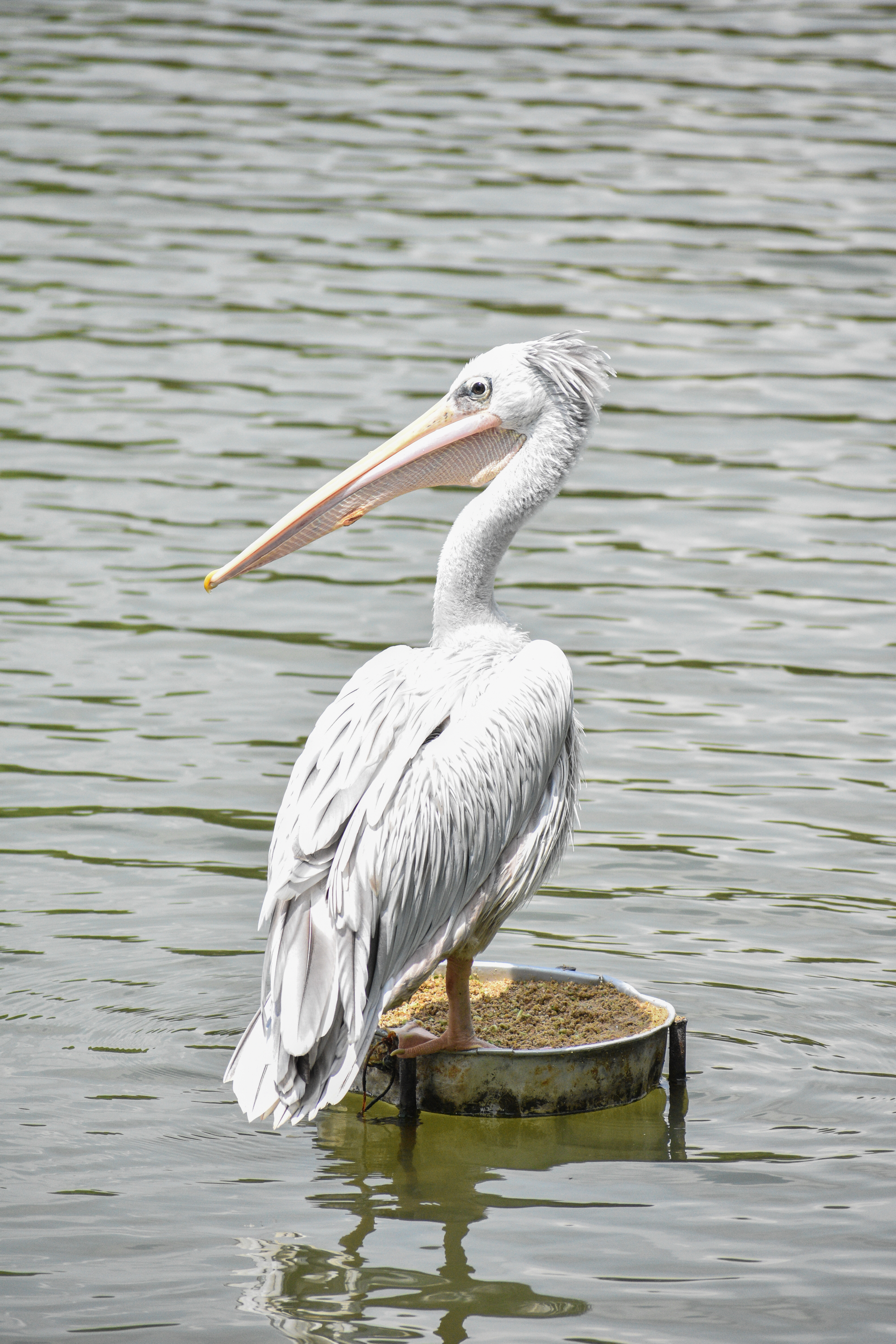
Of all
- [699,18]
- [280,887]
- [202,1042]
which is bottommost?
[202,1042]

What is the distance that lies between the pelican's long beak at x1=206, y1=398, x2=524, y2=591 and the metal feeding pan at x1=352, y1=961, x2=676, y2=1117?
4.32 ft

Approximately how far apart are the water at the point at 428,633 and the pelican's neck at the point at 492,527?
112 cm

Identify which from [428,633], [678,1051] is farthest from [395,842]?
[428,633]

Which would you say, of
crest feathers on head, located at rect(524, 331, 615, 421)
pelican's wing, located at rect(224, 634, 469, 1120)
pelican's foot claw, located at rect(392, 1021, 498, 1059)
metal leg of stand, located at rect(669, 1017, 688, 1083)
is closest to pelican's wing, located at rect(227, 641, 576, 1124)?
pelican's wing, located at rect(224, 634, 469, 1120)

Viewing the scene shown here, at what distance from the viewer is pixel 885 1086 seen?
14.7ft

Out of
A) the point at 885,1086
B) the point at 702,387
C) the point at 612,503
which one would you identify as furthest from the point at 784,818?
the point at 702,387

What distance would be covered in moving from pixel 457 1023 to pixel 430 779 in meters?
0.57

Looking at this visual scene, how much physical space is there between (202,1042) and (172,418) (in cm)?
544

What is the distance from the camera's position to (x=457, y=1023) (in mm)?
4309

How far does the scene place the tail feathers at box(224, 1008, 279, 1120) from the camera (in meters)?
3.93

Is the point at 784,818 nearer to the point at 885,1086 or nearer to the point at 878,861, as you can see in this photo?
the point at 878,861

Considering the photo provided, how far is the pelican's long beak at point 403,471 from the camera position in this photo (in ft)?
15.6

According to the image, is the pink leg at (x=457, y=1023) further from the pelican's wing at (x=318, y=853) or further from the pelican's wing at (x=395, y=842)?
the pelican's wing at (x=318, y=853)

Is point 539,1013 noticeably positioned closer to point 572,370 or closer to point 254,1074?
point 254,1074
